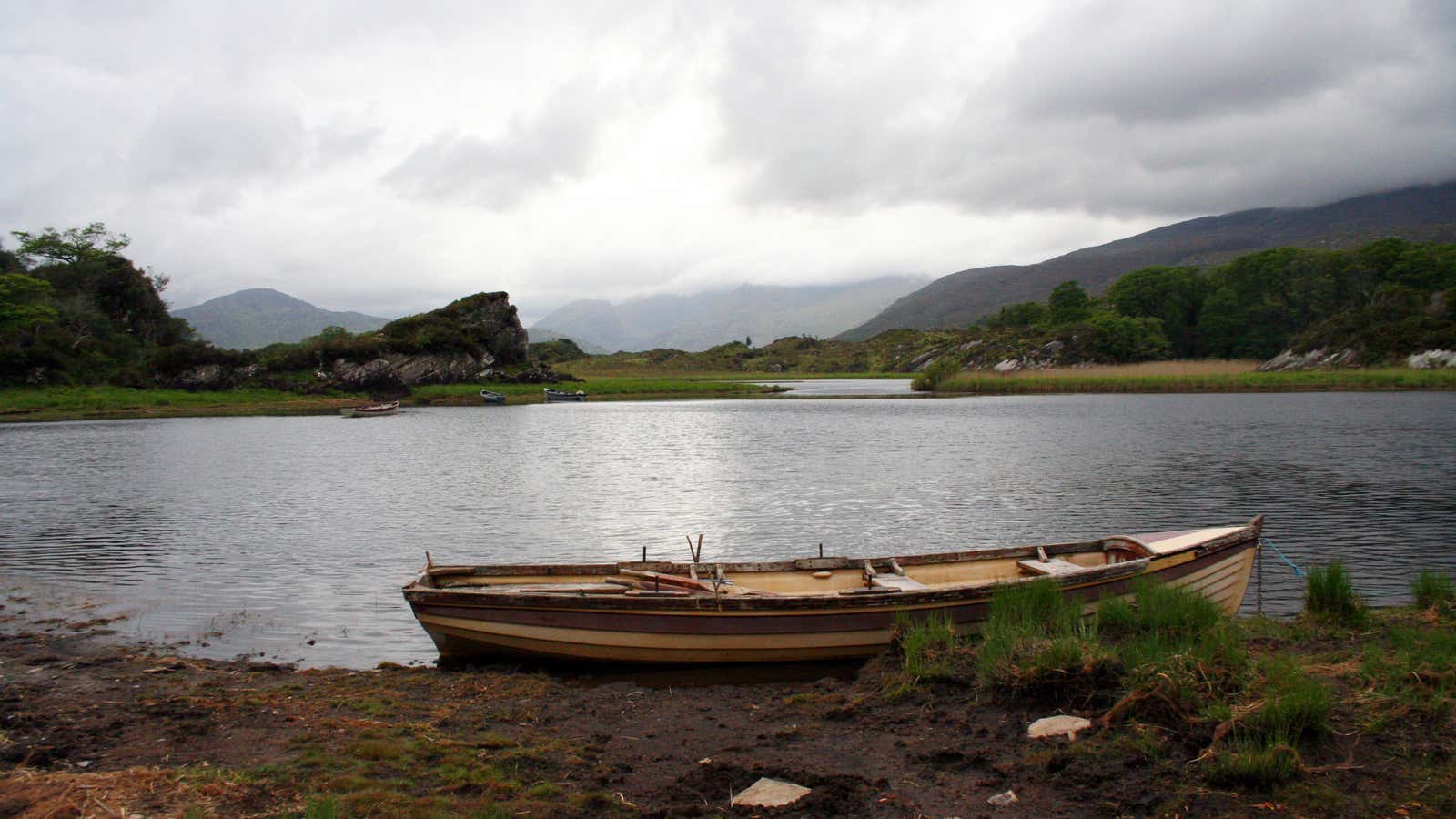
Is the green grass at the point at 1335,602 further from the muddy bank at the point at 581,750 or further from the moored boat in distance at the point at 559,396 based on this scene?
the moored boat in distance at the point at 559,396

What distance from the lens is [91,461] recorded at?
3853 centimetres

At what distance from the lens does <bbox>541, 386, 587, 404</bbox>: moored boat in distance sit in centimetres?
9588

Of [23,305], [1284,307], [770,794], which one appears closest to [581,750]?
[770,794]

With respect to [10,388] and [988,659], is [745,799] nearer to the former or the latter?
[988,659]

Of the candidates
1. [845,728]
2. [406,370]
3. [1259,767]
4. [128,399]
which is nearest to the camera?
[1259,767]

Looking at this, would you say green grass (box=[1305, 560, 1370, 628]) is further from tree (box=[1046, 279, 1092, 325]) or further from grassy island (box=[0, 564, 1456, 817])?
tree (box=[1046, 279, 1092, 325])

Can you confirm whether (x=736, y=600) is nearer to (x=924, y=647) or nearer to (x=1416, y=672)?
(x=924, y=647)

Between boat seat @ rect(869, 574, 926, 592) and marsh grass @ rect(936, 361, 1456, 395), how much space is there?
7249 cm

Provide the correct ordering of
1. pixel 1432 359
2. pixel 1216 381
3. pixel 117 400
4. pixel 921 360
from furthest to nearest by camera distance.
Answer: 1. pixel 921 360
2. pixel 1432 359
3. pixel 1216 381
4. pixel 117 400

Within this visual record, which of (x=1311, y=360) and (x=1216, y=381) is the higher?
(x=1311, y=360)

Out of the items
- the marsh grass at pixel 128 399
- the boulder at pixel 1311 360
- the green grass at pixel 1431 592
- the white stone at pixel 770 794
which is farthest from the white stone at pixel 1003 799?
the boulder at pixel 1311 360

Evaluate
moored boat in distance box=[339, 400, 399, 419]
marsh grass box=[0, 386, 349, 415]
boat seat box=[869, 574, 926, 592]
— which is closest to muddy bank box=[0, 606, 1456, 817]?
boat seat box=[869, 574, 926, 592]

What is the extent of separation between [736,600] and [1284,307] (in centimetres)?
13164

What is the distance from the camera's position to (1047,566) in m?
13.4
